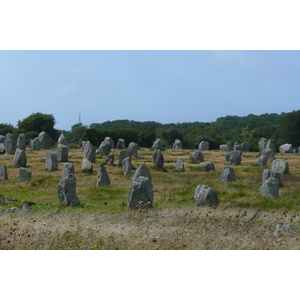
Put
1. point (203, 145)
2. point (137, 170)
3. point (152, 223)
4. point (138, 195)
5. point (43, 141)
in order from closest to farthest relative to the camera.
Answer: point (152, 223), point (138, 195), point (137, 170), point (43, 141), point (203, 145)

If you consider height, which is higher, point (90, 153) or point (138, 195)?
point (90, 153)

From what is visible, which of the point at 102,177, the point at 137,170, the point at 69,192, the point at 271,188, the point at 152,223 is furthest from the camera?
the point at 102,177

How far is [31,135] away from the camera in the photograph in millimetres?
54219

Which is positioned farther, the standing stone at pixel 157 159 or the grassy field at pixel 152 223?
the standing stone at pixel 157 159

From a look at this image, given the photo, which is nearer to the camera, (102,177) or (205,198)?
(205,198)

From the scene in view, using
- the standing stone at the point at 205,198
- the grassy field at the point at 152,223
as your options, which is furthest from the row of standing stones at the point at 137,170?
the grassy field at the point at 152,223

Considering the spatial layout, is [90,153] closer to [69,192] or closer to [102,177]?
[102,177]

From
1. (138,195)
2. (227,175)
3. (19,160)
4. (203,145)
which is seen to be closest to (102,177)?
(138,195)

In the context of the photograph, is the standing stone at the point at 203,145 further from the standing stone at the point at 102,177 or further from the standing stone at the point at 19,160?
the standing stone at the point at 102,177

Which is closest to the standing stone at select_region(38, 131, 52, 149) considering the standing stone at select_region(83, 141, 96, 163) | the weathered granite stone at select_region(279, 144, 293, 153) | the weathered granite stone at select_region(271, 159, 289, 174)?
the standing stone at select_region(83, 141, 96, 163)

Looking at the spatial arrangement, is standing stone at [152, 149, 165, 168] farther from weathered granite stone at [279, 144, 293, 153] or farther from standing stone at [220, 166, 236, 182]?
weathered granite stone at [279, 144, 293, 153]

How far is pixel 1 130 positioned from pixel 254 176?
1851 inches

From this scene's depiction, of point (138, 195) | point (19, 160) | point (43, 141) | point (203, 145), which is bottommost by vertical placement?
point (138, 195)
